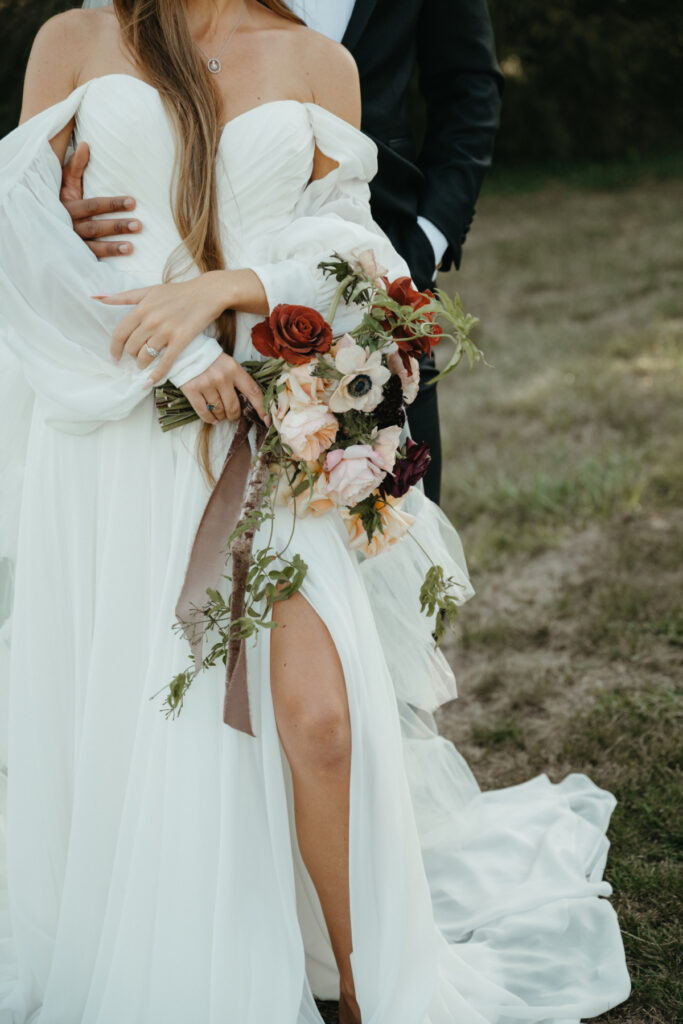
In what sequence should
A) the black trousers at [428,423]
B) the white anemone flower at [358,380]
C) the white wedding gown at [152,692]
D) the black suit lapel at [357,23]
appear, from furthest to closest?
the black trousers at [428,423] → the black suit lapel at [357,23] → the white wedding gown at [152,692] → the white anemone flower at [358,380]

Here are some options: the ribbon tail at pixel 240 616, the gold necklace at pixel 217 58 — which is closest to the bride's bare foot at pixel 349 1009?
the ribbon tail at pixel 240 616

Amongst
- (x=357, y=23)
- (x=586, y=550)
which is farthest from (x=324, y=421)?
(x=586, y=550)

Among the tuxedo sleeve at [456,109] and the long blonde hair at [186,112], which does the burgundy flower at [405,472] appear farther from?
the tuxedo sleeve at [456,109]

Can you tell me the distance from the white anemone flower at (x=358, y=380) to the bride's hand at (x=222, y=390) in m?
0.19

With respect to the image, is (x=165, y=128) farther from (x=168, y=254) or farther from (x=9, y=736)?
(x=9, y=736)

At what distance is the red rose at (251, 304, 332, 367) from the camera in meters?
2.11

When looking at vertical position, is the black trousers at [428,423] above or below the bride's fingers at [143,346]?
below

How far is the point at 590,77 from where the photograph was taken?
12680 mm

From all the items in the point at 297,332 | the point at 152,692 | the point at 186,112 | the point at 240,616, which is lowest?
the point at 152,692

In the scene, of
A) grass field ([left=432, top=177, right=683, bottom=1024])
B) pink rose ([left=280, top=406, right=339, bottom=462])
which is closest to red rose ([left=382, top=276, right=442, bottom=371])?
pink rose ([left=280, top=406, right=339, bottom=462])

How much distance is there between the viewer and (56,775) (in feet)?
7.84

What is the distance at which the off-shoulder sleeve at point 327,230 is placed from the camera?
→ 2.30 m

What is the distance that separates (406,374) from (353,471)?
0.26 meters

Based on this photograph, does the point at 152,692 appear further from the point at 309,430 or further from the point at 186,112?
the point at 186,112
